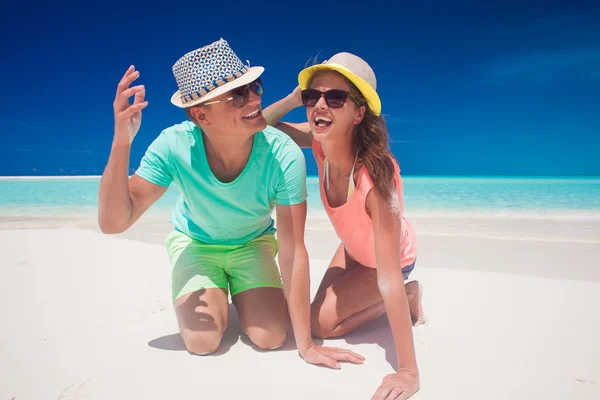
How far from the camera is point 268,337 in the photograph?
288 cm

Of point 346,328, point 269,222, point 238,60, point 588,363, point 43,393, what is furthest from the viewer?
point 269,222

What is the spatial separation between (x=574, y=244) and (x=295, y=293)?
5541mm

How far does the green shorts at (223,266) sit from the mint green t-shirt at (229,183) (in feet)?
1.08

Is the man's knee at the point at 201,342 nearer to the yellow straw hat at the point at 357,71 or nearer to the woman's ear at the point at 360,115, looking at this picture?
the woman's ear at the point at 360,115

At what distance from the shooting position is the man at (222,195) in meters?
2.64

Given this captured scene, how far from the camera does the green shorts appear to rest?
3186mm

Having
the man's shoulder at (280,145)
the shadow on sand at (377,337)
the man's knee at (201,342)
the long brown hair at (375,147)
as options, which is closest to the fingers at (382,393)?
the shadow on sand at (377,337)


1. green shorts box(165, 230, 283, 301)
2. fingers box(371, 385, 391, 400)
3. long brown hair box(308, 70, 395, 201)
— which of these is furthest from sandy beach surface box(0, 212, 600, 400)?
long brown hair box(308, 70, 395, 201)

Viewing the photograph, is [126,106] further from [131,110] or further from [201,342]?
[201,342]

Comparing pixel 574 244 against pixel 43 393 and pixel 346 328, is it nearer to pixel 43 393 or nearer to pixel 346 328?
pixel 346 328

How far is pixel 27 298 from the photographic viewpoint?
387cm

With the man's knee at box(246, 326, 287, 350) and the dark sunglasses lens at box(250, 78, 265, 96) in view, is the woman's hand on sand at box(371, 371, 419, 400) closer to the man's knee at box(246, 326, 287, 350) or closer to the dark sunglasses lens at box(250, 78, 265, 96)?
the man's knee at box(246, 326, 287, 350)

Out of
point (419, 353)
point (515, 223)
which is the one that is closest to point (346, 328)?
point (419, 353)

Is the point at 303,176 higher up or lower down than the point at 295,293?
higher up
